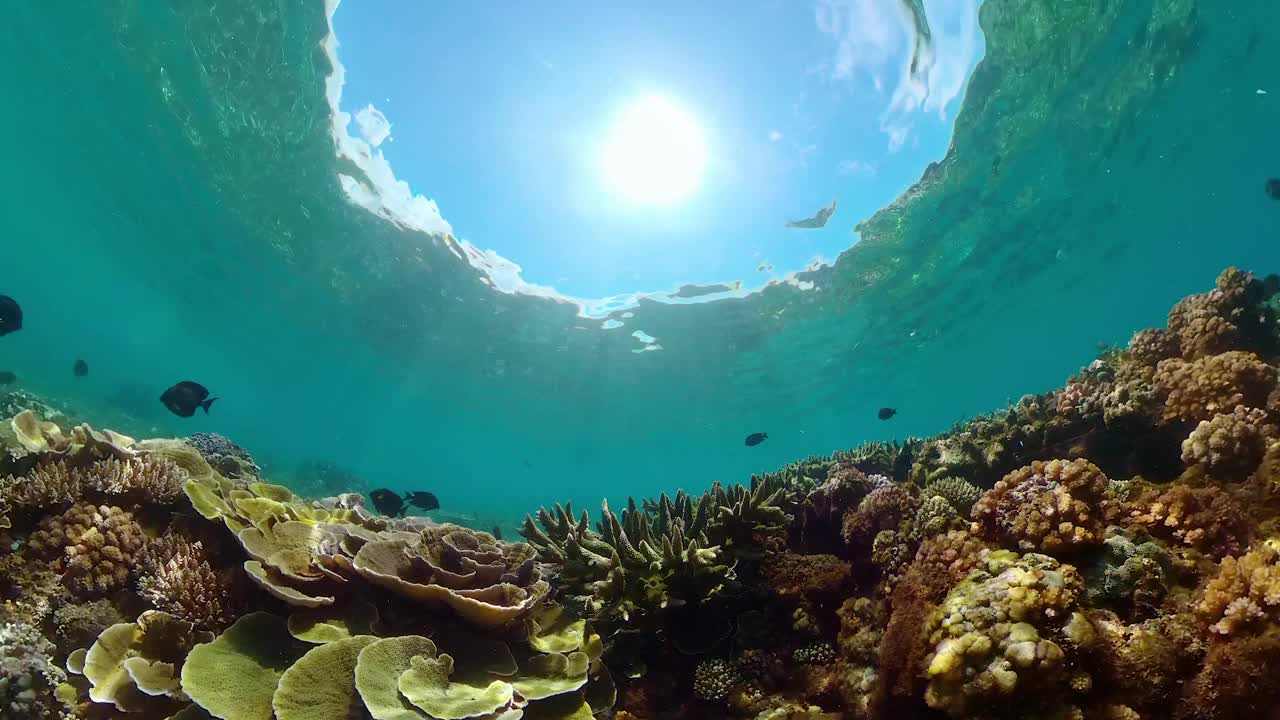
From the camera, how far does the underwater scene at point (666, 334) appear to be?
3.04m

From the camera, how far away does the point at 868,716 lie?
343 cm

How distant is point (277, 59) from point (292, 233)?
376 inches

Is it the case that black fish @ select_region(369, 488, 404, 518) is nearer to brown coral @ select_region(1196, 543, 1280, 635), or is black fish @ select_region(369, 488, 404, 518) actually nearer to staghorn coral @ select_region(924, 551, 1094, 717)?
staghorn coral @ select_region(924, 551, 1094, 717)

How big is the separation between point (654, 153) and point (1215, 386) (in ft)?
53.5

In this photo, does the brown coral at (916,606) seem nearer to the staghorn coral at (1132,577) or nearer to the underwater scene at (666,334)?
the underwater scene at (666,334)

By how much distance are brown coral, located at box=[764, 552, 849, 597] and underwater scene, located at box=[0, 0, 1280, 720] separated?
0.04 metres

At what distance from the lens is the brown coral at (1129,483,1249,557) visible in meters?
3.46

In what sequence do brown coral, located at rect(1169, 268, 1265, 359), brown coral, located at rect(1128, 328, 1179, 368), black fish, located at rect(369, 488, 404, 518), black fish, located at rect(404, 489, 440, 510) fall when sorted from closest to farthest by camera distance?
brown coral, located at rect(1169, 268, 1265, 359) → brown coral, located at rect(1128, 328, 1179, 368) → black fish, located at rect(369, 488, 404, 518) → black fish, located at rect(404, 489, 440, 510)

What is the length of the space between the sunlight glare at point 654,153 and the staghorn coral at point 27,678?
17.2 m

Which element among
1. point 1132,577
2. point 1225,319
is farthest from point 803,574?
point 1225,319

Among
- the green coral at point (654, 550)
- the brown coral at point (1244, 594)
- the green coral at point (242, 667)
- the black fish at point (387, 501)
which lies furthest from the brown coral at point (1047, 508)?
the black fish at point (387, 501)

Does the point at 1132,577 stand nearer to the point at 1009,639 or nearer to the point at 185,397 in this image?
the point at 1009,639

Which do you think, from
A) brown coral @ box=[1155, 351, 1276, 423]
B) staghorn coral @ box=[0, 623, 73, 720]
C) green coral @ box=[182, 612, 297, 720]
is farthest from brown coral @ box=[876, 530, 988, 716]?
staghorn coral @ box=[0, 623, 73, 720]

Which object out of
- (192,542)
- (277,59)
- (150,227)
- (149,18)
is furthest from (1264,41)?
(150,227)
